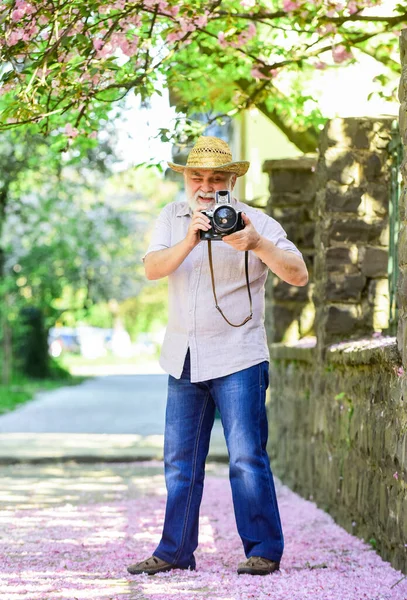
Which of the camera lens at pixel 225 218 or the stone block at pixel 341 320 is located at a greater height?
the camera lens at pixel 225 218

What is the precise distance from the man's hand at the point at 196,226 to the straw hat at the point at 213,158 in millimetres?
282

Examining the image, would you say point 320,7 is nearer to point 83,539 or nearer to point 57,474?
point 83,539

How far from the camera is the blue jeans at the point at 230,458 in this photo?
4.70 metres

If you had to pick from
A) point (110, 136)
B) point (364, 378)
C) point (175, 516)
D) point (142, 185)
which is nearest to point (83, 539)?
point (175, 516)

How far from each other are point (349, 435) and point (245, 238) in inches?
84.6

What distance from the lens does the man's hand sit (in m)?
4.39

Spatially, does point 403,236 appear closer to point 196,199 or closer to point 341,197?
point 196,199

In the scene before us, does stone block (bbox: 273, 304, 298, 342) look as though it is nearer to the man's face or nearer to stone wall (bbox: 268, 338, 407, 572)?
stone wall (bbox: 268, 338, 407, 572)

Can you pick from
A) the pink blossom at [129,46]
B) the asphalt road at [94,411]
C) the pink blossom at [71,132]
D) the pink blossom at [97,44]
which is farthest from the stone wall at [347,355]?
the asphalt road at [94,411]

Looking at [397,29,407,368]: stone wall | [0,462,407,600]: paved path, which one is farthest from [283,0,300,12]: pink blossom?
[0,462,407,600]: paved path

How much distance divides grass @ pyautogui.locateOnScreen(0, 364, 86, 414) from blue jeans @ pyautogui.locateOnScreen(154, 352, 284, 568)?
442 inches

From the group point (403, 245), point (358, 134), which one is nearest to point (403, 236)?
point (403, 245)

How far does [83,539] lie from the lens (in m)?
5.88

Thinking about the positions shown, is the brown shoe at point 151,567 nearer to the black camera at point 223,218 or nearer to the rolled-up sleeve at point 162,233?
the rolled-up sleeve at point 162,233
